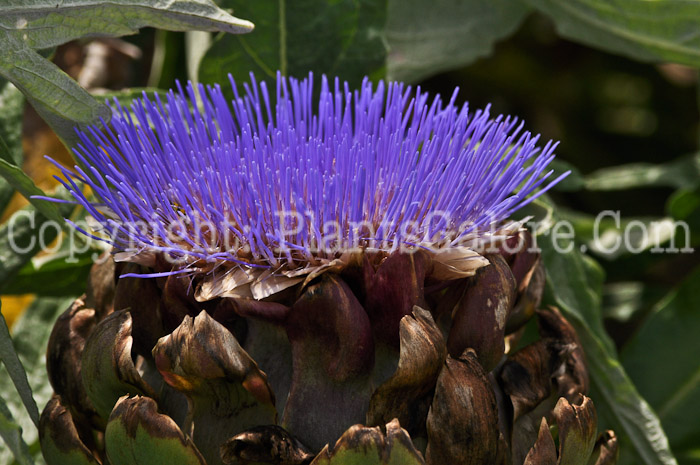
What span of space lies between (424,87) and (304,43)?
576 millimetres

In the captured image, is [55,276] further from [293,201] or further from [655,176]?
A: [655,176]

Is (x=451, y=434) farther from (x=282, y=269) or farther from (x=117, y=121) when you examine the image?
(x=117, y=121)

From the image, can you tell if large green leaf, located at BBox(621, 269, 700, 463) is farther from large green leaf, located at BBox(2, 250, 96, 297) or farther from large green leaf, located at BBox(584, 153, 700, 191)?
large green leaf, located at BBox(2, 250, 96, 297)

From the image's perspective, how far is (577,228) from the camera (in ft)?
3.76

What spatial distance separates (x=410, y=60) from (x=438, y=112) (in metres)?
0.43

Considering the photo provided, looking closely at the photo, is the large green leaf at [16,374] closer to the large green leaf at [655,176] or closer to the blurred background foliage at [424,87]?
the blurred background foliage at [424,87]

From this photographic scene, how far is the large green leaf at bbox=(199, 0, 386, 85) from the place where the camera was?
0.97 meters

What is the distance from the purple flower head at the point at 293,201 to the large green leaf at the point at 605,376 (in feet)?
0.56

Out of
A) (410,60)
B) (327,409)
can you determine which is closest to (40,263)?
(327,409)

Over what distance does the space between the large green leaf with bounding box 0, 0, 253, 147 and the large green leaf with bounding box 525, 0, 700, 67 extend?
0.55 m

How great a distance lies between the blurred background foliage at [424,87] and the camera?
88 centimetres

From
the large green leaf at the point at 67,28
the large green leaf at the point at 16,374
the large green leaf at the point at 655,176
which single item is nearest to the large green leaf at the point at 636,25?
the large green leaf at the point at 655,176

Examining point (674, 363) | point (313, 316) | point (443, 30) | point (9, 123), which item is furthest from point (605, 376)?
point (9, 123)

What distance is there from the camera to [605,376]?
884mm
